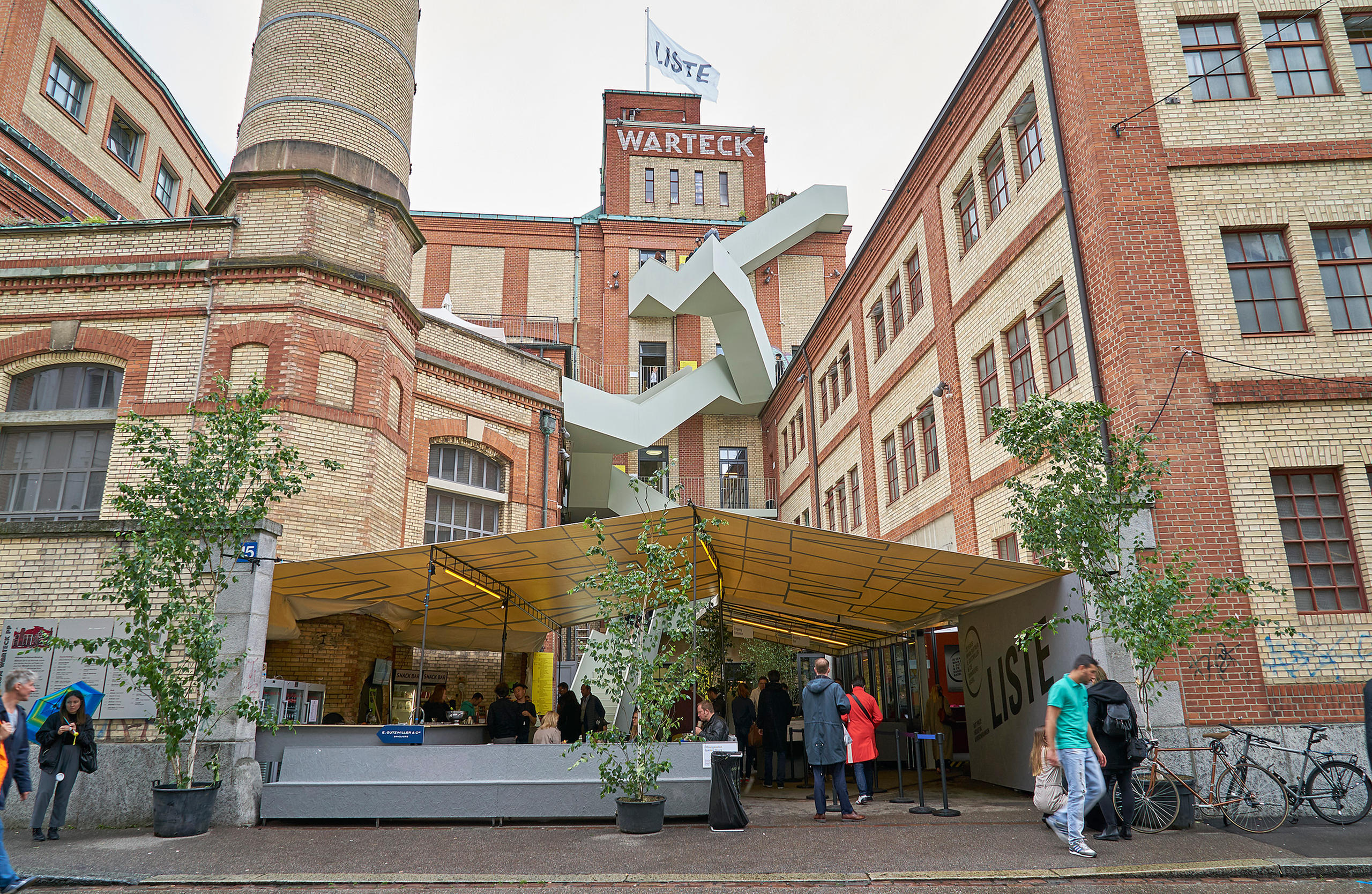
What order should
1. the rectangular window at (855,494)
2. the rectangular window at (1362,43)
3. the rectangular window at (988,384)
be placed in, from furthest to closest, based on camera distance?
the rectangular window at (855,494), the rectangular window at (988,384), the rectangular window at (1362,43)

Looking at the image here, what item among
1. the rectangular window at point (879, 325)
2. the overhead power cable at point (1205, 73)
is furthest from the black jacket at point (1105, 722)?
the rectangular window at point (879, 325)

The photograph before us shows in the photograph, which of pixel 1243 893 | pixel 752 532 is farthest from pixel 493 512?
pixel 1243 893

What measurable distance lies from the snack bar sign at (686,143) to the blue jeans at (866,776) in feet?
89.0

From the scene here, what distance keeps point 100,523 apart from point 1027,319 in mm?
12056

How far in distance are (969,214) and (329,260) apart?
1050cm

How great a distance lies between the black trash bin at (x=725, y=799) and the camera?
8289 mm

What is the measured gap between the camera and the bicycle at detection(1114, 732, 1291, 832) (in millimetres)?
7914

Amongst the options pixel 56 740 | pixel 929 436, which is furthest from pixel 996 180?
pixel 56 740

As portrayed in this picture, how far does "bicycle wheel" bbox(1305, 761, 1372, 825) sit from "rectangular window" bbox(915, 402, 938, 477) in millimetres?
8258

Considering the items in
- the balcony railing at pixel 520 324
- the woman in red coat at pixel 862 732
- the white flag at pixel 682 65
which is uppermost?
the white flag at pixel 682 65

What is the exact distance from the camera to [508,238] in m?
32.4

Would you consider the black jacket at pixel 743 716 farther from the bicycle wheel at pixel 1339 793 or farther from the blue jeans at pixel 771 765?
the bicycle wheel at pixel 1339 793

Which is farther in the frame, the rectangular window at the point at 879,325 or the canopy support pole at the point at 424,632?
the rectangular window at the point at 879,325

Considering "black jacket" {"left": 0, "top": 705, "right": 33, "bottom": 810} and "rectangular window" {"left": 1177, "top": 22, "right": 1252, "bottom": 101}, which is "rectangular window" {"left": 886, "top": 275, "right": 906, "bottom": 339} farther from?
"black jacket" {"left": 0, "top": 705, "right": 33, "bottom": 810}
